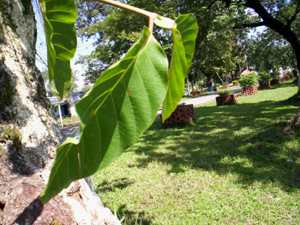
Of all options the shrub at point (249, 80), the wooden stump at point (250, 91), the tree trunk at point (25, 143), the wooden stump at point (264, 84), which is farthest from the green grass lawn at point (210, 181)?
the wooden stump at point (264, 84)

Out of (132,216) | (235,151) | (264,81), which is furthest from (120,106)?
(264,81)

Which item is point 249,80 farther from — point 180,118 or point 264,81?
point 180,118

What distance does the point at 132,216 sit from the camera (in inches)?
131

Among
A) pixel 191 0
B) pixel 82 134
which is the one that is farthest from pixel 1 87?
pixel 191 0

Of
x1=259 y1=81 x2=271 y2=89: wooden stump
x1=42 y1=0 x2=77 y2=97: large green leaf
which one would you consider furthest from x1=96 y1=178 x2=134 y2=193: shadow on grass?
x1=259 y1=81 x2=271 y2=89: wooden stump

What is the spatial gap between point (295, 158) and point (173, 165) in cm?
150

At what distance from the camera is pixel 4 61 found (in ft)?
3.01

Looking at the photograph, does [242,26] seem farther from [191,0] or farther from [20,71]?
[20,71]

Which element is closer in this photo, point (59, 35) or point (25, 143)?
point (59, 35)

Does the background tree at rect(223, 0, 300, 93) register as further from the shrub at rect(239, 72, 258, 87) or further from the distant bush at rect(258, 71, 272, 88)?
the distant bush at rect(258, 71, 272, 88)

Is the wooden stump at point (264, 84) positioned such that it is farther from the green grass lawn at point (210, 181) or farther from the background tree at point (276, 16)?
the green grass lawn at point (210, 181)

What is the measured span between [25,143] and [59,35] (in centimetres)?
62

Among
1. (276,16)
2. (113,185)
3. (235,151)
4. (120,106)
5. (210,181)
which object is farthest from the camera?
(276,16)

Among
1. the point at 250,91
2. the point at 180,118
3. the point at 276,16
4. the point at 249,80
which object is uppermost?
the point at 276,16
